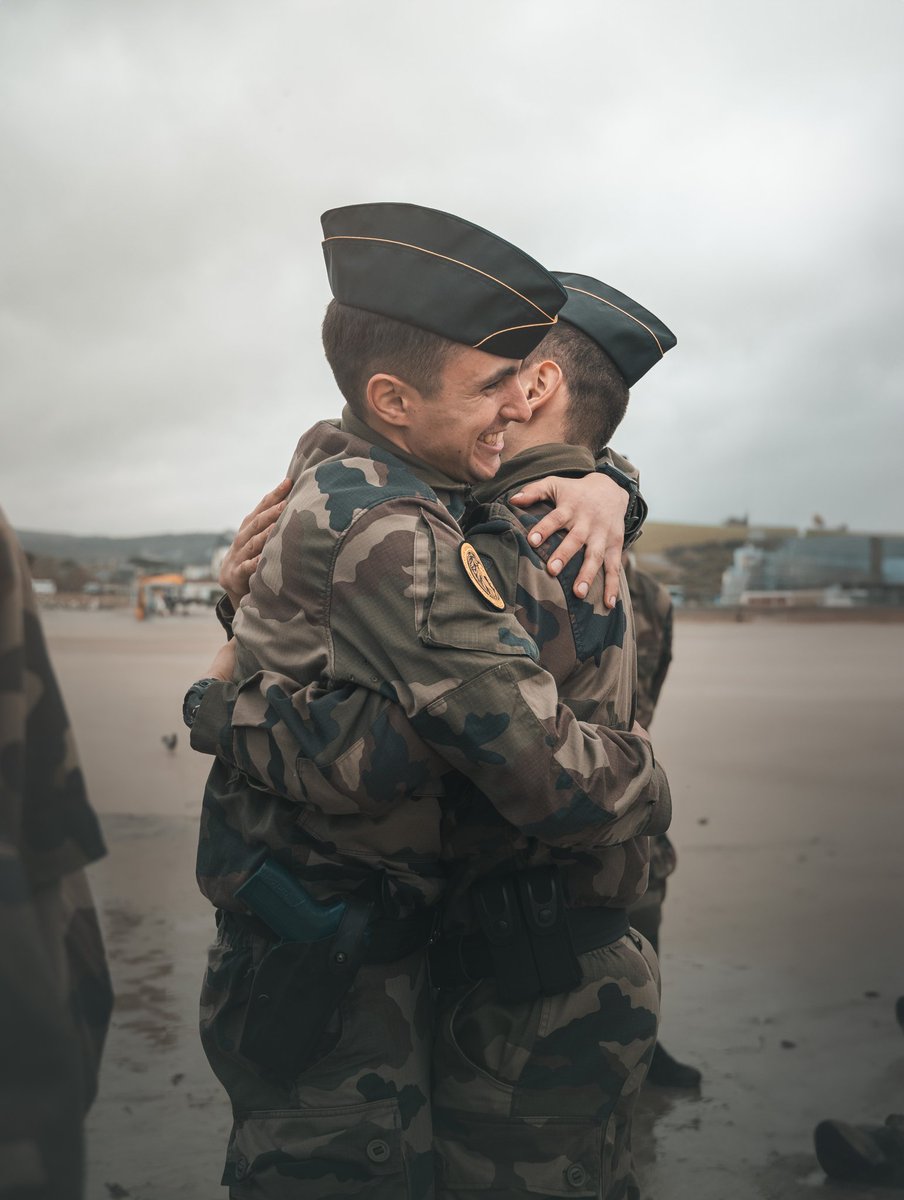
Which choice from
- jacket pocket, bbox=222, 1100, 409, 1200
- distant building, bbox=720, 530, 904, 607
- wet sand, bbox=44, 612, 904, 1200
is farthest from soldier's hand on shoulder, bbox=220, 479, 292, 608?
distant building, bbox=720, 530, 904, 607

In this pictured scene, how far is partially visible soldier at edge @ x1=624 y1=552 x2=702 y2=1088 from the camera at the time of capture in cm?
334

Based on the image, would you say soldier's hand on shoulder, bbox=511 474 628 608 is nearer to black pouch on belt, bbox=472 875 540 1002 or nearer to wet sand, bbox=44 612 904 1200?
black pouch on belt, bbox=472 875 540 1002

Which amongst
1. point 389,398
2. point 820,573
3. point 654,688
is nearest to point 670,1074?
point 654,688

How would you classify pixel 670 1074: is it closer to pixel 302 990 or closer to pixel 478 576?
pixel 302 990

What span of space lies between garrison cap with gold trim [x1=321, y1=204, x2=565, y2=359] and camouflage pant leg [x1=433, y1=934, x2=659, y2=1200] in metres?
0.83

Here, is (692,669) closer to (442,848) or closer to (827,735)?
(827,735)

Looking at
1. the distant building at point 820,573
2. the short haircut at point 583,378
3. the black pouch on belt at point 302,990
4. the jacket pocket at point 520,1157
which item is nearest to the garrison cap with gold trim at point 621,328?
the short haircut at point 583,378

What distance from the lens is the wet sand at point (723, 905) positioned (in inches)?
121

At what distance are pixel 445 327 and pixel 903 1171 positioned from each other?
244cm

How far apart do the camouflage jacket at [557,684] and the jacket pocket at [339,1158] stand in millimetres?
276

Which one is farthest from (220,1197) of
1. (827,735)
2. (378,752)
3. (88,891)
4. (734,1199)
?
(827,735)

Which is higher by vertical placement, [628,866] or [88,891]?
[88,891]

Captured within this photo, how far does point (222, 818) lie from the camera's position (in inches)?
61.2

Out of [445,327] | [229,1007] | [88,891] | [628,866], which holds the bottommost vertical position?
[229,1007]
